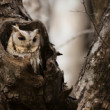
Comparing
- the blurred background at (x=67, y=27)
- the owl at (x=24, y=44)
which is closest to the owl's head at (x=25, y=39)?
the owl at (x=24, y=44)

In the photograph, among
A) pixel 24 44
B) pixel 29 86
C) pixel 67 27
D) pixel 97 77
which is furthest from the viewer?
pixel 67 27

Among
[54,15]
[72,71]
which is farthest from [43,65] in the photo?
[54,15]

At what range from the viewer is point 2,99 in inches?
103

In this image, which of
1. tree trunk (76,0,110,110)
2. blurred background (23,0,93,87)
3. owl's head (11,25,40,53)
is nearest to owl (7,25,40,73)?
owl's head (11,25,40,53)

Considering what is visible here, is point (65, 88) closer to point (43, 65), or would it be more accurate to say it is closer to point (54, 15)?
point (43, 65)

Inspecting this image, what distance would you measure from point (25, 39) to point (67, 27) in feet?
15.9

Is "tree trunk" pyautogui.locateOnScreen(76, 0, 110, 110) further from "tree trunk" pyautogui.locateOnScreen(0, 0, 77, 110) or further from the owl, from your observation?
the owl

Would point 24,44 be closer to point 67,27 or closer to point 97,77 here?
point 97,77

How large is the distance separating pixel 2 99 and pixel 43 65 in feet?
1.12

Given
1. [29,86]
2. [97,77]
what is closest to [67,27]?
[97,77]

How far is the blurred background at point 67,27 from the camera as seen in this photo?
6.60 metres

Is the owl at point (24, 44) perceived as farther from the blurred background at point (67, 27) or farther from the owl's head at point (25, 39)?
the blurred background at point (67, 27)

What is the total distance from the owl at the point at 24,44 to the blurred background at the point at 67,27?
132 inches

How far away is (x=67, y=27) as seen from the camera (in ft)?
25.1
